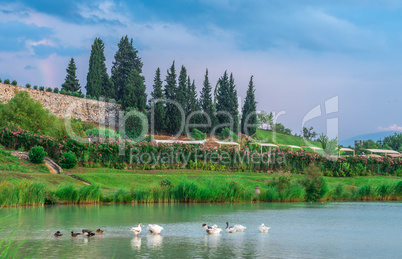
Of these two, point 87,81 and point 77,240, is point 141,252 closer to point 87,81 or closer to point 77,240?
point 77,240

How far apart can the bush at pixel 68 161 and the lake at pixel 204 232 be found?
37.4ft

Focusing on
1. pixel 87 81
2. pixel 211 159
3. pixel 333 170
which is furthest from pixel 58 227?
pixel 87 81

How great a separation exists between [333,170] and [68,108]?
30806mm

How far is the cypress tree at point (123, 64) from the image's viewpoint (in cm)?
6569

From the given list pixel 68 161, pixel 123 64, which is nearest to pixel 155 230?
pixel 68 161

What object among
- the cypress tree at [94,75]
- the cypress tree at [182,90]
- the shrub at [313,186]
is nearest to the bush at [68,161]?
the shrub at [313,186]

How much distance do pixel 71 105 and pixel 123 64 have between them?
14.8 meters

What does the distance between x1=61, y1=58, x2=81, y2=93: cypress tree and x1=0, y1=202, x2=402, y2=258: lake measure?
44949 millimetres

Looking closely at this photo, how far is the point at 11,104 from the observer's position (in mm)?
40406

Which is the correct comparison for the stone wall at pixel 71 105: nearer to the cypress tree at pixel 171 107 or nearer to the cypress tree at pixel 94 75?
the cypress tree at pixel 94 75

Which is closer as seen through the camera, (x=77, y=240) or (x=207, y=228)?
(x=77, y=240)

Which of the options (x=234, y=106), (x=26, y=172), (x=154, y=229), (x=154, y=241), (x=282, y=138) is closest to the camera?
(x=154, y=241)

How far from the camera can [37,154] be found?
30281 millimetres

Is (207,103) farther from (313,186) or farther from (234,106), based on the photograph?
(313,186)
